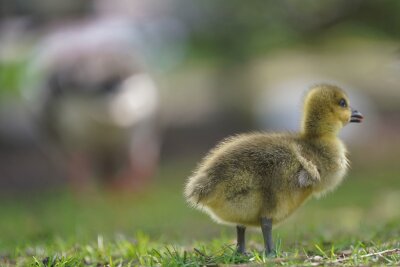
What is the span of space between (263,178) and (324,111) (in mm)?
617

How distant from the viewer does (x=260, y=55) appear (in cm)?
1369

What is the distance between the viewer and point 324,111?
425 cm

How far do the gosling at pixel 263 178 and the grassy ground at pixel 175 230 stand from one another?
0.17 m

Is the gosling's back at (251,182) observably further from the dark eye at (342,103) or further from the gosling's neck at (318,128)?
the dark eye at (342,103)

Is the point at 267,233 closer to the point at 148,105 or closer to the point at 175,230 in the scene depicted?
the point at 175,230

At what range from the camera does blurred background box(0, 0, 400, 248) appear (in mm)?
9523

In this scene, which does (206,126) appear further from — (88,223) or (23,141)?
(88,223)

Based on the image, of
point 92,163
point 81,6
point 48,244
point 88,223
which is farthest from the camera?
point 81,6

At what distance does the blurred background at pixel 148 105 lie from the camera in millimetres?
9523

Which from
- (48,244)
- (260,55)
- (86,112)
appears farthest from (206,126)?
(48,244)

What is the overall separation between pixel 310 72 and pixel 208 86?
204 centimetres

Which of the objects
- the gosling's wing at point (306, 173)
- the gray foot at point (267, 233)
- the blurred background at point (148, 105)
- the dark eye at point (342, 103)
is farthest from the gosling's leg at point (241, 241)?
the blurred background at point (148, 105)

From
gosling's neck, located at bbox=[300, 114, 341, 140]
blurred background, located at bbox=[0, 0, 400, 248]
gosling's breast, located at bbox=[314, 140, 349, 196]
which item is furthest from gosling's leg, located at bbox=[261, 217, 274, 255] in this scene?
blurred background, located at bbox=[0, 0, 400, 248]

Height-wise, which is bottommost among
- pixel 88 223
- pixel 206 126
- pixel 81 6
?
pixel 88 223
